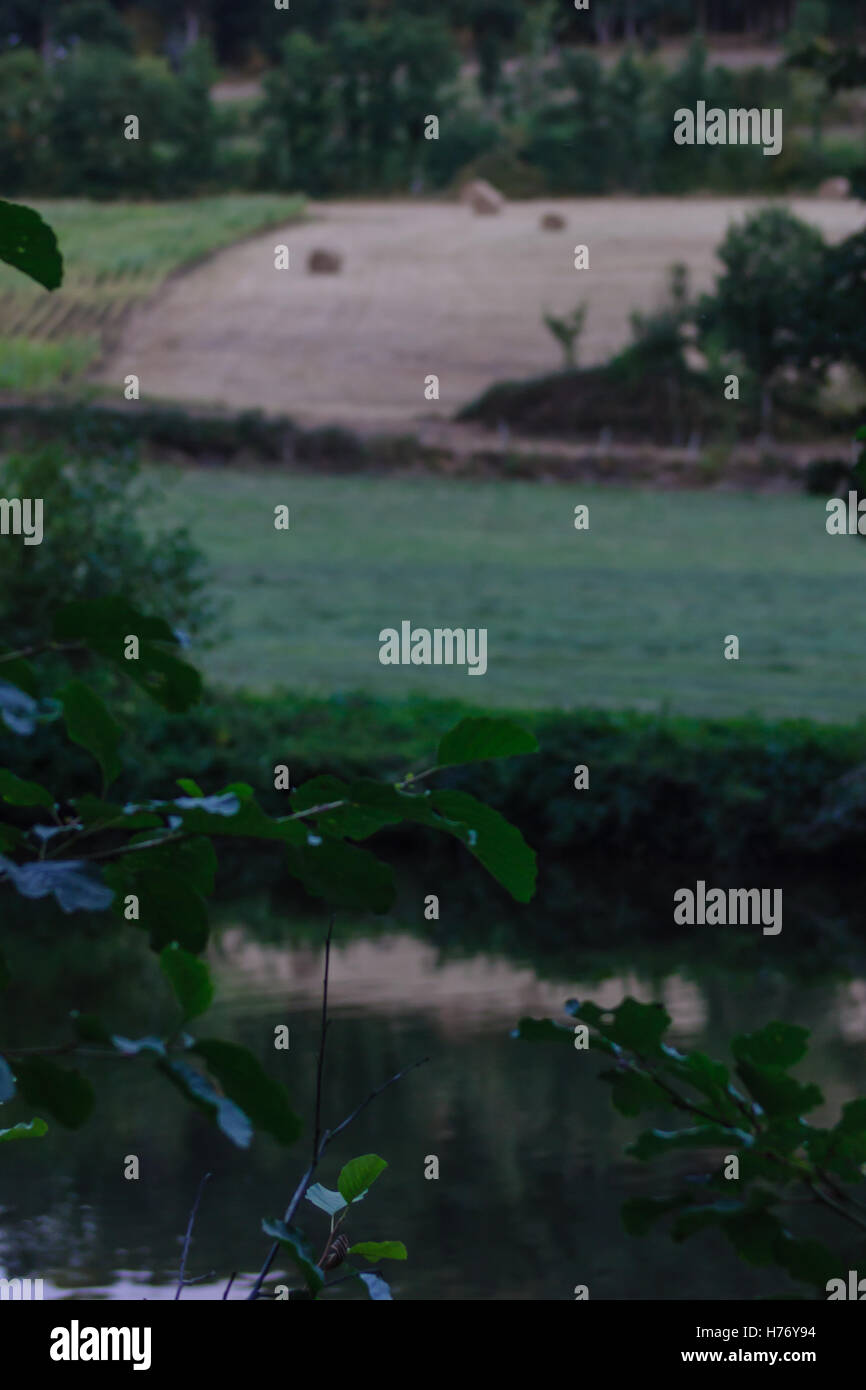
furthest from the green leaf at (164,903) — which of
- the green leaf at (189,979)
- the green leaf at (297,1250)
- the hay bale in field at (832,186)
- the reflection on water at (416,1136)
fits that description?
the hay bale in field at (832,186)

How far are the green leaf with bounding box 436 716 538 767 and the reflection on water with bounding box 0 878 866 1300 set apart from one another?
2128mm

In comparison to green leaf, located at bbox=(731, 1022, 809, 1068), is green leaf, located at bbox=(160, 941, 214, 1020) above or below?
above

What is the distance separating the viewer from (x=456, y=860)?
305 inches

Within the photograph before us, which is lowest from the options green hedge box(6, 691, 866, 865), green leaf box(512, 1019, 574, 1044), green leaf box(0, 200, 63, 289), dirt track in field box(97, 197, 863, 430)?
green leaf box(512, 1019, 574, 1044)

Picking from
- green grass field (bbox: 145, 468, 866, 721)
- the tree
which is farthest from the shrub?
the tree

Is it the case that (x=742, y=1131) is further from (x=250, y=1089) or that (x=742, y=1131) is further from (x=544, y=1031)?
(x=250, y=1089)

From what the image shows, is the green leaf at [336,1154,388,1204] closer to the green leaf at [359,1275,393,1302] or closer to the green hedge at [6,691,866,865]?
the green leaf at [359,1275,393,1302]

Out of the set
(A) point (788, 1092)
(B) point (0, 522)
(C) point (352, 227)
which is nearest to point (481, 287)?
(C) point (352, 227)

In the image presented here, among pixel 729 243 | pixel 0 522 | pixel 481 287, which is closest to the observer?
pixel 0 522

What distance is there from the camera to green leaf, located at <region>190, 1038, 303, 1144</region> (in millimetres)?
507

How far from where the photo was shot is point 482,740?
60cm
